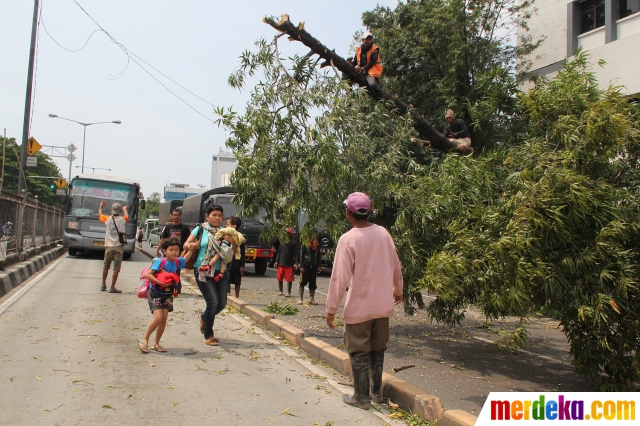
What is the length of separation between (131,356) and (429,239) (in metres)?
3.55

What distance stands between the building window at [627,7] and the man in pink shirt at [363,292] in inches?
518

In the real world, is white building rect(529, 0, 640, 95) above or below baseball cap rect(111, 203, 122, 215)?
above

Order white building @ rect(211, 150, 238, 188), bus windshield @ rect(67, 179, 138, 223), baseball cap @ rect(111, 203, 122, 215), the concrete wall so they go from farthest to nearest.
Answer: white building @ rect(211, 150, 238, 188) < bus windshield @ rect(67, 179, 138, 223) < the concrete wall < baseball cap @ rect(111, 203, 122, 215)

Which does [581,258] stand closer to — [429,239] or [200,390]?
[429,239]

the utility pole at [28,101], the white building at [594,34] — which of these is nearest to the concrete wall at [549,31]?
the white building at [594,34]

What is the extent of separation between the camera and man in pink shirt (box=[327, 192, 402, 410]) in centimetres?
469

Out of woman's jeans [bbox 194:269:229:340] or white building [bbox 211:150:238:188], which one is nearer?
woman's jeans [bbox 194:269:229:340]

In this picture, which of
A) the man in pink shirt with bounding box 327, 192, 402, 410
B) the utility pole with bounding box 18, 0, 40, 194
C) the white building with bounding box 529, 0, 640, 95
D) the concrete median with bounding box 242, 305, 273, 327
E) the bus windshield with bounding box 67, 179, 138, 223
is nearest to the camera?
the man in pink shirt with bounding box 327, 192, 402, 410

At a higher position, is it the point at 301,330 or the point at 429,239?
the point at 429,239

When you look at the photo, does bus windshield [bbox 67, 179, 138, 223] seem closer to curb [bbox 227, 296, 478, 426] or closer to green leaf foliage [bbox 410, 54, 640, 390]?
curb [bbox 227, 296, 478, 426]

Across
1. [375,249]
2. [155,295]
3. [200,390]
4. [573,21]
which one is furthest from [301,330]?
[573,21]

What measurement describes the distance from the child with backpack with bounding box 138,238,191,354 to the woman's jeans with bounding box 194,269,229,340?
397 millimetres

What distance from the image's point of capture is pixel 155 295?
6527mm

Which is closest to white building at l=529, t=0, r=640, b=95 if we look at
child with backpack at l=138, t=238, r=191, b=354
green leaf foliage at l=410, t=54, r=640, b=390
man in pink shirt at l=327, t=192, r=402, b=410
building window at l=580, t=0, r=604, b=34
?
building window at l=580, t=0, r=604, b=34
